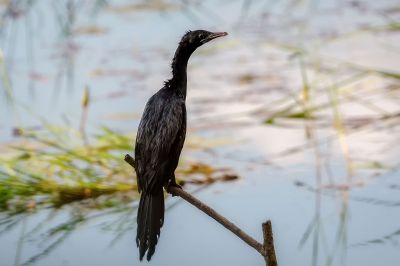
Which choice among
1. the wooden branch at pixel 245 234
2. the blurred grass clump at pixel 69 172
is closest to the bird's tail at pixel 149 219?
the wooden branch at pixel 245 234

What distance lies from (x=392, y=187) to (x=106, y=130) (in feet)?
3.50

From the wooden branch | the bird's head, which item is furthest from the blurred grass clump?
the wooden branch

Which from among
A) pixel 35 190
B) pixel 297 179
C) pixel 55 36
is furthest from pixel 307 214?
pixel 55 36

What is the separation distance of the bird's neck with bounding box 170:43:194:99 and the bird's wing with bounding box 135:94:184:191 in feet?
0.18

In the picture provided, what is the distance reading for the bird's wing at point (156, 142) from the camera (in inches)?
83.9

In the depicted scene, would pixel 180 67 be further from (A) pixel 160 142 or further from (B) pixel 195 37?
(A) pixel 160 142

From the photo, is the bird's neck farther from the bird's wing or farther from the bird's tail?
the bird's tail

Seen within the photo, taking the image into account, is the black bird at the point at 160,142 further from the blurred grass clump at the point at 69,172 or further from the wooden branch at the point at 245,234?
the blurred grass clump at the point at 69,172

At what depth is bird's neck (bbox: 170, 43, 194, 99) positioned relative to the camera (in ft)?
7.06

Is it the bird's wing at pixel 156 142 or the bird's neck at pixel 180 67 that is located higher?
the bird's neck at pixel 180 67

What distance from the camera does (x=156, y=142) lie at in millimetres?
2139

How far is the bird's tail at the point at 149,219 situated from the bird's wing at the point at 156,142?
3 cm

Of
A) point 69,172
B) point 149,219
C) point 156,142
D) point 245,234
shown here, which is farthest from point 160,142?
point 69,172

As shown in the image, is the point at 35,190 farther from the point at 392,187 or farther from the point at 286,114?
Result: the point at 392,187
